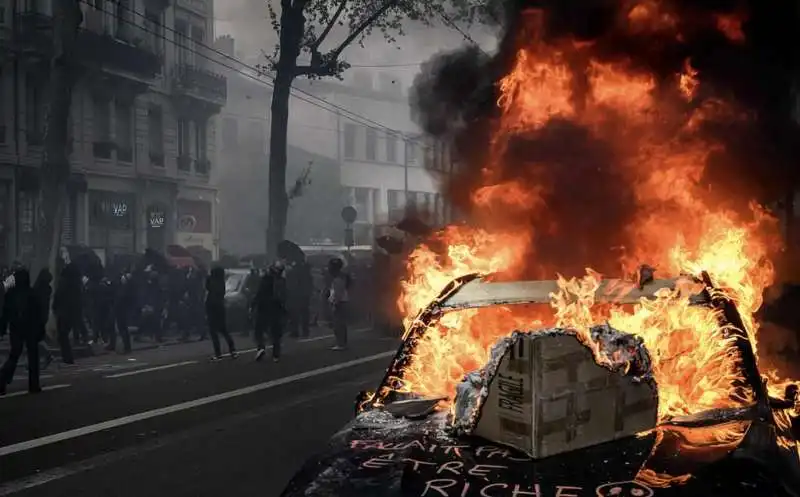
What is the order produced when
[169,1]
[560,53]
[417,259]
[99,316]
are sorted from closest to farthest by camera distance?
[417,259] < [560,53] < [99,316] < [169,1]

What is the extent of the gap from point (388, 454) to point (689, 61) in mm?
4315

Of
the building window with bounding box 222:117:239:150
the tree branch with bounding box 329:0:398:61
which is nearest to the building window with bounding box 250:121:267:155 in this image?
the building window with bounding box 222:117:239:150

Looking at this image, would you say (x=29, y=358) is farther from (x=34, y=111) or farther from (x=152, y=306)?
(x=34, y=111)

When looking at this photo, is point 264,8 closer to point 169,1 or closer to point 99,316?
point 169,1

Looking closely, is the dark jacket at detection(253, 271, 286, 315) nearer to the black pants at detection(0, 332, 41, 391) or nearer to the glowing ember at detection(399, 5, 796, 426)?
the black pants at detection(0, 332, 41, 391)

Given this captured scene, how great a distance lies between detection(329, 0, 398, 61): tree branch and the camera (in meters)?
26.5

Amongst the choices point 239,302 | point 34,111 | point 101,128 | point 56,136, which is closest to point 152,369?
point 56,136

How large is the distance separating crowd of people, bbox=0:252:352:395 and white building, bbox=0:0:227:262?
5714mm

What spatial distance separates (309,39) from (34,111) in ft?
28.3

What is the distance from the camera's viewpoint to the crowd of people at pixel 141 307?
12.1 meters

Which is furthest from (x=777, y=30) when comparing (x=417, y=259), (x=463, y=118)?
(x=417, y=259)

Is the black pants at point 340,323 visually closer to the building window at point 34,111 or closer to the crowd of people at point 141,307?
the crowd of people at point 141,307

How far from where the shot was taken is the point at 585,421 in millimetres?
3453

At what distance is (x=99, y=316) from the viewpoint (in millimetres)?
17250
